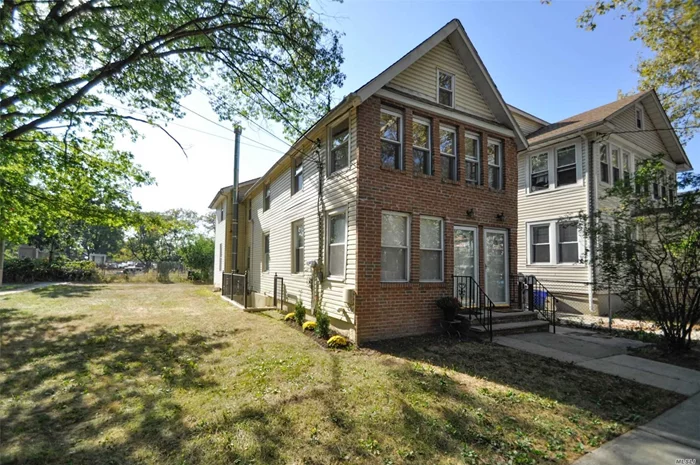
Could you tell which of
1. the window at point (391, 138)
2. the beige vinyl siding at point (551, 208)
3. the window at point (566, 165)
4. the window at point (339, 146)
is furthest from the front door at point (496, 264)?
the window at point (566, 165)

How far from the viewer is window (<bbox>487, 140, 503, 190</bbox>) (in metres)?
9.84

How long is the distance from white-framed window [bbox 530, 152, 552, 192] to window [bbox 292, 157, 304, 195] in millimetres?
9435

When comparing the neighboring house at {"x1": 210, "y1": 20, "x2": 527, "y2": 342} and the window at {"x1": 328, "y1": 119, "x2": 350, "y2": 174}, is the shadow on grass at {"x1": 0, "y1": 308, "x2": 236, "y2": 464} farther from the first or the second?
the window at {"x1": 328, "y1": 119, "x2": 350, "y2": 174}

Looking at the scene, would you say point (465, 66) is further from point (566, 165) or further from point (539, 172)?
point (539, 172)

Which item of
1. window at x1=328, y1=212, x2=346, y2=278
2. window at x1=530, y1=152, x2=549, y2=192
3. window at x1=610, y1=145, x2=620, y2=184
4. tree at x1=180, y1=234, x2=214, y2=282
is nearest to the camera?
window at x1=328, y1=212, x2=346, y2=278

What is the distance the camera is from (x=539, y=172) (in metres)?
13.7

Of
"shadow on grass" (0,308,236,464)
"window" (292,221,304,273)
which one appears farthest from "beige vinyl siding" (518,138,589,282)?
"shadow on grass" (0,308,236,464)

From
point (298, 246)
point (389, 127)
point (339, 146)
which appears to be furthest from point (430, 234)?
point (298, 246)

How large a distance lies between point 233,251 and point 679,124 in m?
24.1

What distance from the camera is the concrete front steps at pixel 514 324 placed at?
7848 mm

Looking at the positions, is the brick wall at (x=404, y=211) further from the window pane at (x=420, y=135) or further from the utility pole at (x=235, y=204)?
the utility pole at (x=235, y=204)

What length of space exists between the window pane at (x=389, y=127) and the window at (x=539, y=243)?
28.1 feet

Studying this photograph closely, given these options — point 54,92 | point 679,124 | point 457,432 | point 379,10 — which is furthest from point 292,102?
point 679,124

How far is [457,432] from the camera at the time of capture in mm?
3514
